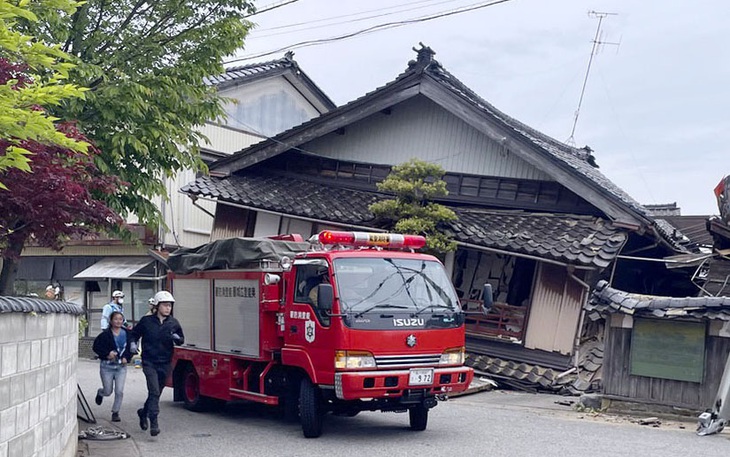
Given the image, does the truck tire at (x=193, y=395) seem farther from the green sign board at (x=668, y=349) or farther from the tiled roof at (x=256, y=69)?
the tiled roof at (x=256, y=69)

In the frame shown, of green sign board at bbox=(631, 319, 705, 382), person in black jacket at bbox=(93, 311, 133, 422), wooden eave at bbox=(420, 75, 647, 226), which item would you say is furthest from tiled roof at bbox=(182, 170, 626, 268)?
person in black jacket at bbox=(93, 311, 133, 422)

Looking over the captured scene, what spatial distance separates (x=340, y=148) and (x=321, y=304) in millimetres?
11414

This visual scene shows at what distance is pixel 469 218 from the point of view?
18938 mm

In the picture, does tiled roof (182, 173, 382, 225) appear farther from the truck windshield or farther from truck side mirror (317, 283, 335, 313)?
truck side mirror (317, 283, 335, 313)

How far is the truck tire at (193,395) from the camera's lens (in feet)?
46.0

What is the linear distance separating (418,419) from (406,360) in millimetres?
1350

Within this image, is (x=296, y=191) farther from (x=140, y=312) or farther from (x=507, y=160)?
(x=140, y=312)

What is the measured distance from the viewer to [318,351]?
10.9 m

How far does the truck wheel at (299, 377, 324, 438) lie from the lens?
11.1 metres

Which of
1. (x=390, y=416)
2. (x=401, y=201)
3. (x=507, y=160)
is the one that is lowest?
(x=390, y=416)

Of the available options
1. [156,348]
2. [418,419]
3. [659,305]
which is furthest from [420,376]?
[659,305]

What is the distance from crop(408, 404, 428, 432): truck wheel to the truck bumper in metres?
0.62

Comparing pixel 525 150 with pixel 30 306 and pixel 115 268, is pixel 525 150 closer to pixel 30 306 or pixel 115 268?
pixel 30 306

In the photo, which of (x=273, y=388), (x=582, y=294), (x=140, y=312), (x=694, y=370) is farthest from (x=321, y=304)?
(x=140, y=312)
